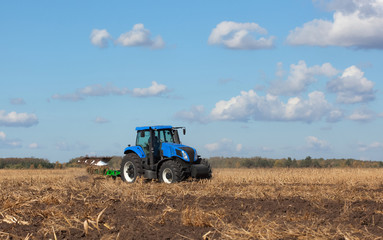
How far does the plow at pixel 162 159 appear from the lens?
61.3ft

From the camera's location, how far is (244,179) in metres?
20.9

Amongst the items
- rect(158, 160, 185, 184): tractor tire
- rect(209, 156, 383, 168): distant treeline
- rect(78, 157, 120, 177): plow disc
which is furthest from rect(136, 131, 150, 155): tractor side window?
rect(209, 156, 383, 168): distant treeline

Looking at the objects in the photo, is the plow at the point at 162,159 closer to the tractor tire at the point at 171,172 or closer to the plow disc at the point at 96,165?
the tractor tire at the point at 171,172

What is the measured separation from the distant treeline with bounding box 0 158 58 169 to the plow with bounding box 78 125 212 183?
2333 cm

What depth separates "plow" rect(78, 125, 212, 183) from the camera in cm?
1869

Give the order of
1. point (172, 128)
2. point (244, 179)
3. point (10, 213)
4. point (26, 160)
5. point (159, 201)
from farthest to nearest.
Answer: point (26, 160), point (244, 179), point (172, 128), point (159, 201), point (10, 213)

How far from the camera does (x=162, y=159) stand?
18938 millimetres

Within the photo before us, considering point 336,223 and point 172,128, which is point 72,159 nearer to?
point 172,128

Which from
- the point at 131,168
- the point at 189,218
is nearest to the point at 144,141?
the point at 131,168

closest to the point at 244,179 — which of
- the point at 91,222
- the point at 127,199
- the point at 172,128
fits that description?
the point at 172,128

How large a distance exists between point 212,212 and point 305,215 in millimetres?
1862

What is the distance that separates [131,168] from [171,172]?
7.82ft

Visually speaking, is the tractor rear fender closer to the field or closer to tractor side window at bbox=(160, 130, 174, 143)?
tractor side window at bbox=(160, 130, 174, 143)

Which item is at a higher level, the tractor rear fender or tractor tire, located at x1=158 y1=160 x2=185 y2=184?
the tractor rear fender
